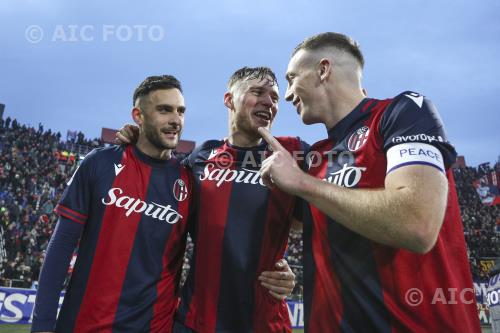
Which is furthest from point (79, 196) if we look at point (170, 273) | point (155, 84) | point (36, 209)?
point (36, 209)

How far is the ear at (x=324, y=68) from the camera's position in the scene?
2627 millimetres

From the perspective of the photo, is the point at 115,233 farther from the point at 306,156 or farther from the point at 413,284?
the point at 413,284

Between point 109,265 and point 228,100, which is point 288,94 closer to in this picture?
point 228,100

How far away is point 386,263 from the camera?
2041 millimetres

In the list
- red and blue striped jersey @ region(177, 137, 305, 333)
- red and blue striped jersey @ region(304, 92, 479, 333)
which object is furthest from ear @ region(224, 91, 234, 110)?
red and blue striped jersey @ region(304, 92, 479, 333)

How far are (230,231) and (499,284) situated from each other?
2.62 metres

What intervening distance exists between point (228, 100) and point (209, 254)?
155 cm

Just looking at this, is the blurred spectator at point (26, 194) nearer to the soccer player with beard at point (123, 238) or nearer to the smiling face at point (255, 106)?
the soccer player with beard at point (123, 238)

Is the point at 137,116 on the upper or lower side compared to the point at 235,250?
upper

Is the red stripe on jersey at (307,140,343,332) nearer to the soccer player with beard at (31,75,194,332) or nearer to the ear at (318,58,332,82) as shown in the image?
the ear at (318,58,332,82)

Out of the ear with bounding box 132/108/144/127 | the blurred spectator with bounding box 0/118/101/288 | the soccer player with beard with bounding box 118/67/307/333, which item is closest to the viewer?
the soccer player with beard with bounding box 118/67/307/333

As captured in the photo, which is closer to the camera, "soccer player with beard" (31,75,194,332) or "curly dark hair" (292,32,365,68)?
"curly dark hair" (292,32,365,68)

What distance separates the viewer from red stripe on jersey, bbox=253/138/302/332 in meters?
3.12

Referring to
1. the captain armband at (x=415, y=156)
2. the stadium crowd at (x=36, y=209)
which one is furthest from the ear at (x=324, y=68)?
the stadium crowd at (x=36, y=209)
